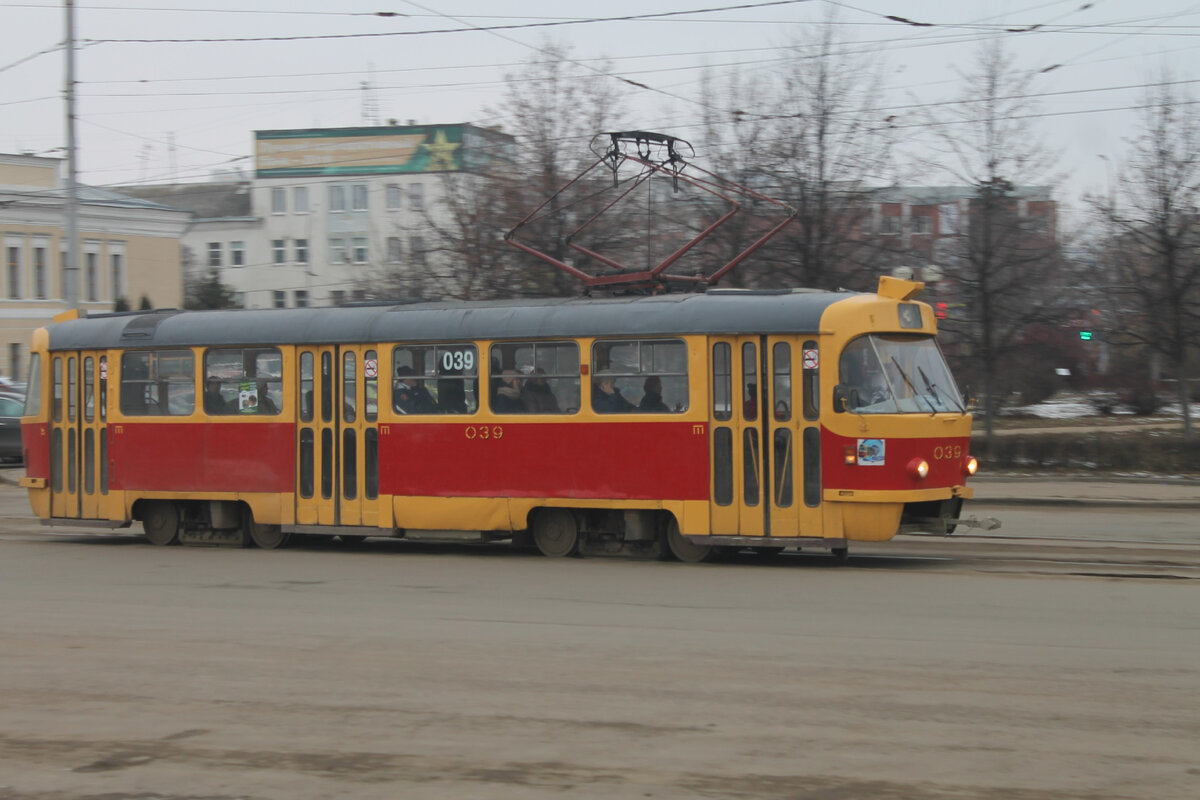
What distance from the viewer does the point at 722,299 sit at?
1300 centimetres

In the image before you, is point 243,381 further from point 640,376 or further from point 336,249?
point 336,249

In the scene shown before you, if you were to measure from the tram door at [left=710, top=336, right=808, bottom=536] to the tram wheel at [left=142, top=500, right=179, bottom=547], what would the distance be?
6.82 m

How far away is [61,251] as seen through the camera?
188 feet

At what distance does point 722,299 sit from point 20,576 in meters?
7.16

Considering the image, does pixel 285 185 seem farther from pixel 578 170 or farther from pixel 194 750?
pixel 194 750

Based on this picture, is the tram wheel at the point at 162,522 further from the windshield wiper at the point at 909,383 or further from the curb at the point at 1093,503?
the curb at the point at 1093,503

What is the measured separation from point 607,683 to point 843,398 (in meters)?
5.70

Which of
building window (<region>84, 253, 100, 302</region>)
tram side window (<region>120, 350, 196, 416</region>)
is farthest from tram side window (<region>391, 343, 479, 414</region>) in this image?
building window (<region>84, 253, 100, 302</region>)

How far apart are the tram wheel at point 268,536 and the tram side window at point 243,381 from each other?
1335 mm

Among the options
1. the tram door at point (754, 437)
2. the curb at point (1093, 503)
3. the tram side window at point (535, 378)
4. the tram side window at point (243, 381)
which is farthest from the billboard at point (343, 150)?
the tram door at point (754, 437)

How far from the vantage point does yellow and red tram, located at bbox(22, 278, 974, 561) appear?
41.0ft

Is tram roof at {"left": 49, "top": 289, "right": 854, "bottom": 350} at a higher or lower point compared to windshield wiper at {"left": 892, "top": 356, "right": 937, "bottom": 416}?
higher

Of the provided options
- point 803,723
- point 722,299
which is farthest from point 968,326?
point 803,723

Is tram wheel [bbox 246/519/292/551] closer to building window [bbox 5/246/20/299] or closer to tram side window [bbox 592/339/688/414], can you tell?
tram side window [bbox 592/339/688/414]
